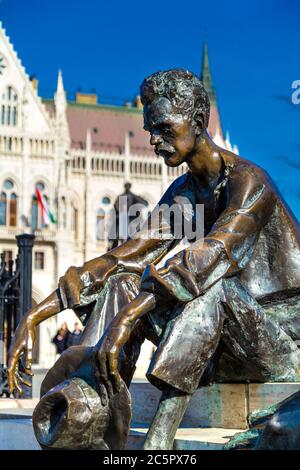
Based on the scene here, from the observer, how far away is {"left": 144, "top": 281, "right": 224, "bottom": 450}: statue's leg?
2.14 metres

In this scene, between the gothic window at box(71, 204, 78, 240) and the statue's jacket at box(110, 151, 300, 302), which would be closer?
the statue's jacket at box(110, 151, 300, 302)

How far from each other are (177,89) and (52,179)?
35569 mm

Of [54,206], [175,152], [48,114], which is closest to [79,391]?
[175,152]

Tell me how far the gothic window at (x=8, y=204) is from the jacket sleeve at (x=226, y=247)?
34.7m

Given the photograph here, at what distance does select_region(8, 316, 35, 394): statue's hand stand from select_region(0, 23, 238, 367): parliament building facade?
1166 inches

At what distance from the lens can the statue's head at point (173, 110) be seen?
101 inches

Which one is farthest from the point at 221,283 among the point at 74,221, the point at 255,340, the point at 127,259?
the point at 74,221

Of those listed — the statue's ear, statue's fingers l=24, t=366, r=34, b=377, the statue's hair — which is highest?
the statue's hair

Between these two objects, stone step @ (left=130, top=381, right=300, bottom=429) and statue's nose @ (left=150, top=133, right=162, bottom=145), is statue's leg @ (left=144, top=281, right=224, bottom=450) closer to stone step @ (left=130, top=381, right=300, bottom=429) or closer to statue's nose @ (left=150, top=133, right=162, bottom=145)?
stone step @ (left=130, top=381, right=300, bottom=429)

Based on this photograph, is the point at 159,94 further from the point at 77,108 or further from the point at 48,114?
the point at 77,108

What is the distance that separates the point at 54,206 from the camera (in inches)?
1470

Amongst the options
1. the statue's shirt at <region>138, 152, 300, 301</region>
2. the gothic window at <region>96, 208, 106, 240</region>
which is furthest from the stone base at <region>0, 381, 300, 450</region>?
the gothic window at <region>96, 208, 106, 240</region>

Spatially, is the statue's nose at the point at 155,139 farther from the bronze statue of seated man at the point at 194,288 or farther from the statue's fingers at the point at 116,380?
the statue's fingers at the point at 116,380

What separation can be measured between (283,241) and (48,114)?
3748cm
